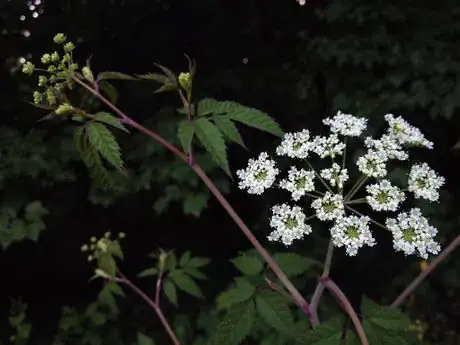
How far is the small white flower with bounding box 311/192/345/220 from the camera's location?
4.53 feet

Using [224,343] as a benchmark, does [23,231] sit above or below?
below

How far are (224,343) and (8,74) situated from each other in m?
1.87

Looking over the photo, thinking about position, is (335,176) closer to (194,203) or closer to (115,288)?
(194,203)

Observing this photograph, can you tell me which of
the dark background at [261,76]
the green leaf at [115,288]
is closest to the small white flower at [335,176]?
the dark background at [261,76]

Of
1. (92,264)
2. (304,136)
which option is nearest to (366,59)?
(304,136)

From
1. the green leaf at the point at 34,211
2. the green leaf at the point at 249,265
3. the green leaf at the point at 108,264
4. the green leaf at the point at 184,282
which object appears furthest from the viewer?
the green leaf at the point at 34,211

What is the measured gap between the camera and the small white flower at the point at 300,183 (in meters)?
1.45

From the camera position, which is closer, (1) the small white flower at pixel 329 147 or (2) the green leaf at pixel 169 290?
(1) the small white flower at pixel 329 147

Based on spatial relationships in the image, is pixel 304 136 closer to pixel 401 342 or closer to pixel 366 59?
pixel 401 342

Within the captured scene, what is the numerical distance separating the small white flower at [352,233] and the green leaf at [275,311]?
0.34 meters

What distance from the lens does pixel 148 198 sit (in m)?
2.81

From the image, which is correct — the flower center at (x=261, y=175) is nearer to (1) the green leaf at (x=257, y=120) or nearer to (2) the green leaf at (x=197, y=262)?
(1) the green leaf at (x=257, y=120)

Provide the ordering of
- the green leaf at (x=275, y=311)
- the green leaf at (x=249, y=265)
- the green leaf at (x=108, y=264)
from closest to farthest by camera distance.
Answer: the green leaf at (x=275, y=311), the green leaf at (x=249, y=265), the green leaf at (x=108, y=264)

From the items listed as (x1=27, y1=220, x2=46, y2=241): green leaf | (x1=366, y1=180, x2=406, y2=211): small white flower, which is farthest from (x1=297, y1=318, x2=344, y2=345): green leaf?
(x1=27, y1=220, x2=46, y2=241): green leaf
